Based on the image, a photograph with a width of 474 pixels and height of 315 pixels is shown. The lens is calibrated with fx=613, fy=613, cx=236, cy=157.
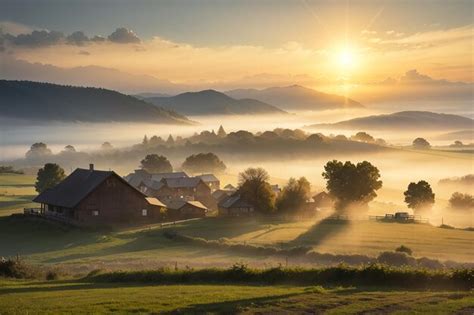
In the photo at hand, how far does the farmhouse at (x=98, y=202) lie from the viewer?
86.4 metres

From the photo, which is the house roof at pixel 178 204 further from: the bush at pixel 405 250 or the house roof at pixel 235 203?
the bush at pixel 405 250

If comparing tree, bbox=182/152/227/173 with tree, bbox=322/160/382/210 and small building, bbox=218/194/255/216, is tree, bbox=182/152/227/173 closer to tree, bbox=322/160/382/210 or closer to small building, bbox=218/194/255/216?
tree, bbox=322/160/382/210

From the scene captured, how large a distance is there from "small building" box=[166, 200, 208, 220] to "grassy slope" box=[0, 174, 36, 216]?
25104 mm

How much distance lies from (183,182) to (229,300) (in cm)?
10306

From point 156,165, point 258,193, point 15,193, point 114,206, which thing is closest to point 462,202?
point 258,193

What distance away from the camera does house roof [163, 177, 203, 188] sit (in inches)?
5030

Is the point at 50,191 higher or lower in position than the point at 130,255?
higher

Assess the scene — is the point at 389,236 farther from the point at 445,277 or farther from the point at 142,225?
the point at 445,277

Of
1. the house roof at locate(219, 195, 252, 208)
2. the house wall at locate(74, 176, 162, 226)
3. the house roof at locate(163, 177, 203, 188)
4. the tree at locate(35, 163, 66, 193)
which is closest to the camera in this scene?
the house wall at locate(74, 176, 162, 226)

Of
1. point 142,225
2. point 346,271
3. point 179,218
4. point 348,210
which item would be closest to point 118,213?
point 142,225

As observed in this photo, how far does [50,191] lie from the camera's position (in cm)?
9331

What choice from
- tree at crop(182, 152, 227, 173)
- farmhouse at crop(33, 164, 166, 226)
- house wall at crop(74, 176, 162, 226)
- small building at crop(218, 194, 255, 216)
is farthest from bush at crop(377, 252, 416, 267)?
tree at crop(182, 152, 227, 173)

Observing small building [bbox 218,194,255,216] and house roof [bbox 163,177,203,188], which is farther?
house roof [bbox 163,177,203,188]

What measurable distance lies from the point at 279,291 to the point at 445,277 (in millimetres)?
8628
